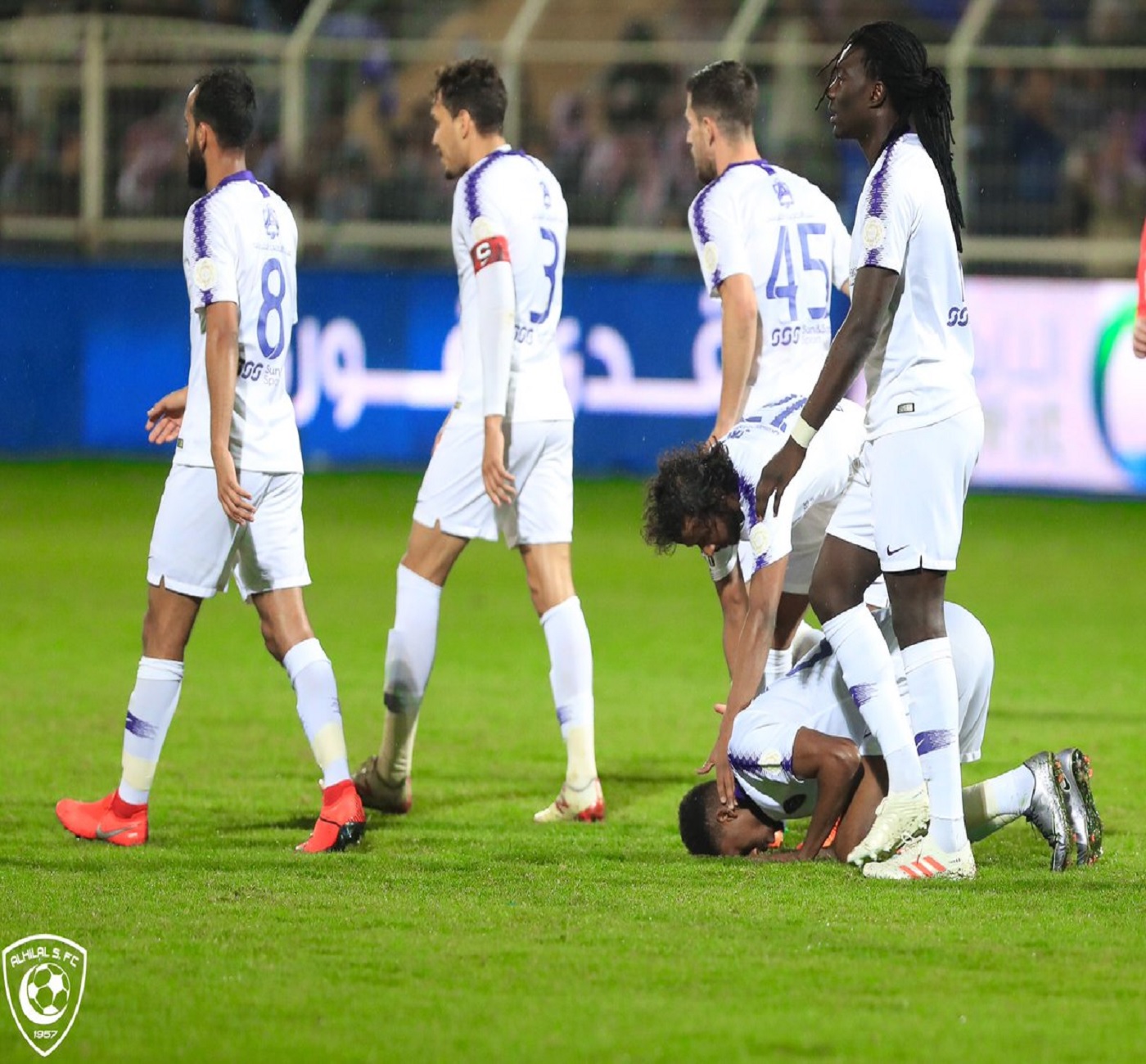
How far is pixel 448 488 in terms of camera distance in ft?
21.2

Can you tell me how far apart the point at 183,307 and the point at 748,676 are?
543 inches

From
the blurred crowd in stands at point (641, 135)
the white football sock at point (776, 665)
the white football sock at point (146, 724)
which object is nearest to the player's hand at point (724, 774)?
the white football sock at point (776, 665)

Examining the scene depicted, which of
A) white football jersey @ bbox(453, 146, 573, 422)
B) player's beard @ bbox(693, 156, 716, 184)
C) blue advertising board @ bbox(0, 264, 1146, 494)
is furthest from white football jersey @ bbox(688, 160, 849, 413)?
blue advertising board @ bbox(0, 264, 1146, 494)

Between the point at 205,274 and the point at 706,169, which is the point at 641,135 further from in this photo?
the point at 205,274

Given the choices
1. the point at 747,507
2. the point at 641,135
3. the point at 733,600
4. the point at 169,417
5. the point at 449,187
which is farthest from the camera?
the point at 449,187

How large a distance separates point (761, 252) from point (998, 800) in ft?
6.57

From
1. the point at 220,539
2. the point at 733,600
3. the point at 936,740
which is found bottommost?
the point at 936,740

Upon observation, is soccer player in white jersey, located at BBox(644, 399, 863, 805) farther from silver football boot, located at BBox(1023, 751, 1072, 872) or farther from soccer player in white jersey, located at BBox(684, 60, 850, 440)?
silver football boot, located at BBox(1023, 751, 1072, 872)

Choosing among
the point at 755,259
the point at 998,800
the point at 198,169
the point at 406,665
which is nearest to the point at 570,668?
the point at 406,665

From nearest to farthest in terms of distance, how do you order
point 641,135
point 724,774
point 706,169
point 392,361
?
point 724,774
point 706,169
point 392,361
point 641,135

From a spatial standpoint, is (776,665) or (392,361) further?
(392,361)

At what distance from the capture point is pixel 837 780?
5.50 meters

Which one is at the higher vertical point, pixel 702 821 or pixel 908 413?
pixel 908 413

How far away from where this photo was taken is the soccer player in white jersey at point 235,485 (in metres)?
5.73
